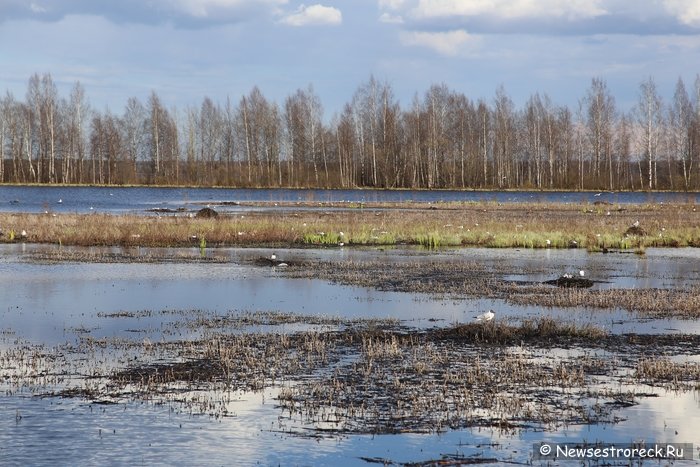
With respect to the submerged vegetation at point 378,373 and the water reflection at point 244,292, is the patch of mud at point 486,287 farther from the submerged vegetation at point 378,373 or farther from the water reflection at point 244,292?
the submerged vegetation at point 378,373

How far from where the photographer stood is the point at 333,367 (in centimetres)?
1373

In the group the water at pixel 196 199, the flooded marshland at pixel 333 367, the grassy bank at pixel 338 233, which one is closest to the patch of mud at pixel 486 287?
the flooded marshland at pixel 333 367

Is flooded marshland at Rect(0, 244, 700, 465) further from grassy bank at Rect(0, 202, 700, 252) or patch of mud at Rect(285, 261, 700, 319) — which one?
grassy bank at Rect(0, 202, 700, 252)

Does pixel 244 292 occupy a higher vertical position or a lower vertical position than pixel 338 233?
lower

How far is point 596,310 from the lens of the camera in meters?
20.1

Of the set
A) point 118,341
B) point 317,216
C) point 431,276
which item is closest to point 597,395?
point 118,341

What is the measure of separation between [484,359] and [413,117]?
101291mm

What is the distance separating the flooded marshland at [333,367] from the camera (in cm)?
1019

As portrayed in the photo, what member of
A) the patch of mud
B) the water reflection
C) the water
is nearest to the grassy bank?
the water reflection

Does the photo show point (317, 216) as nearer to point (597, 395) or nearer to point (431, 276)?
point (431, 276)

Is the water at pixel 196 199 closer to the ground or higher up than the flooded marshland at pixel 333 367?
higher up

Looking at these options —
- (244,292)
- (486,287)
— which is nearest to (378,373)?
(244,292)

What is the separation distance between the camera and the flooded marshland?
33.4 feet

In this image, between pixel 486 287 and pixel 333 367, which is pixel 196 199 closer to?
pixel 486 287
